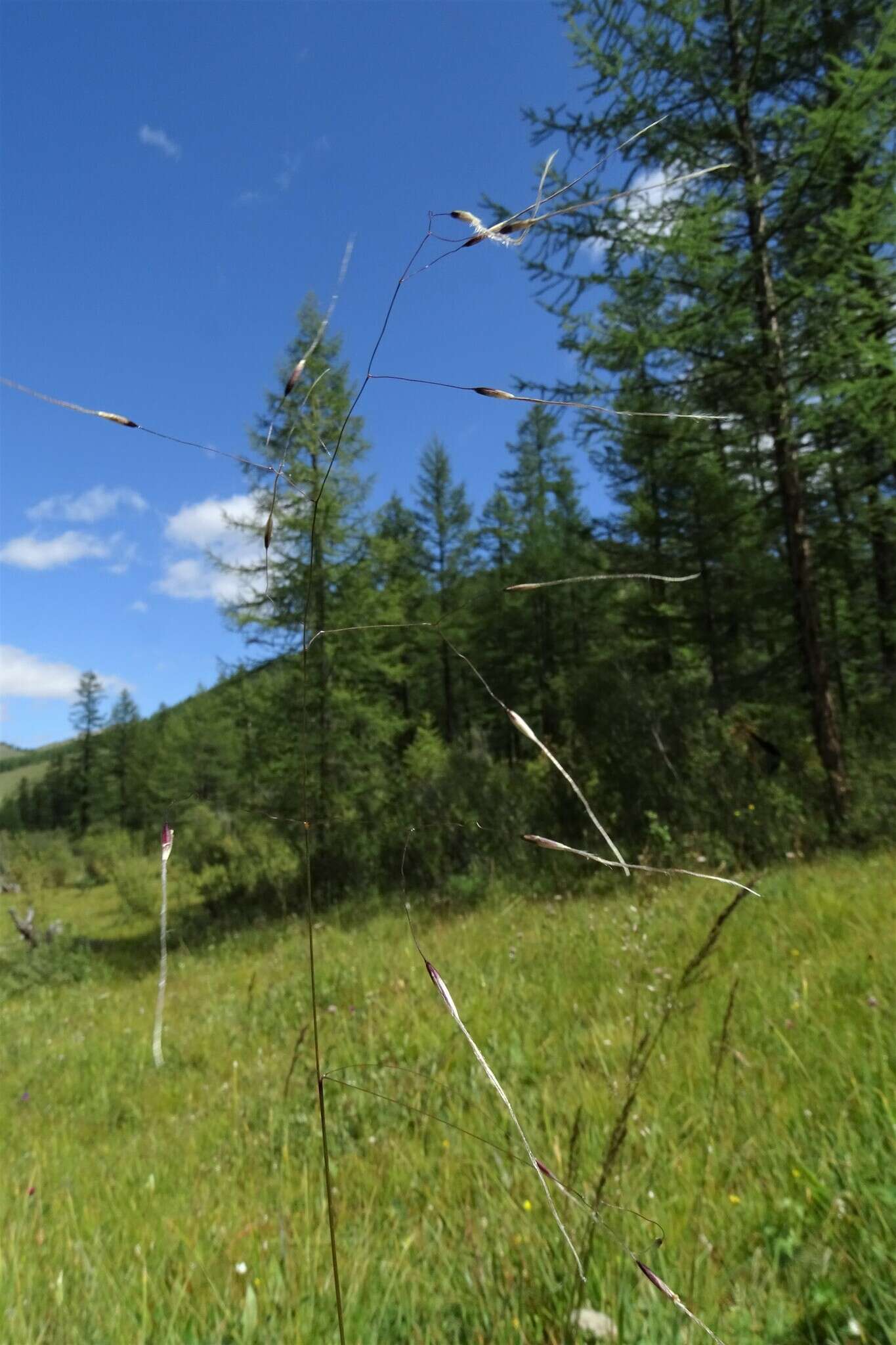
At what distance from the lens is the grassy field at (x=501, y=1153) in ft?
4.82

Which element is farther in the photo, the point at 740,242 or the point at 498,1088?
the point at 740,242

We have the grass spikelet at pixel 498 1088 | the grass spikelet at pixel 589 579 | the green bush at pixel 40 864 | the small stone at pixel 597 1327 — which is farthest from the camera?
the green bush at pixel 40 864

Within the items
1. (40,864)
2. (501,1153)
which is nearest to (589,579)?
(501,1153)

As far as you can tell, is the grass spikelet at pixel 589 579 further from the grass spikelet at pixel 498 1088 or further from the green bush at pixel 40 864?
the green bush at pixel 40 864

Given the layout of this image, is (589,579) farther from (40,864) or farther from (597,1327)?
(40,864)

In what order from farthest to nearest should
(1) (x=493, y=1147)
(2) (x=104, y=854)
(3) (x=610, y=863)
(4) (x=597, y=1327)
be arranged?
(2) (x=104, y=854) < (4) (x=597, y=1327) < (1) (x=493, y=1147) < (3) (x=610, y=863)

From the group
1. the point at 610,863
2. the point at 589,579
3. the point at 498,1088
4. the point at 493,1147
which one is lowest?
the point at 493,1147

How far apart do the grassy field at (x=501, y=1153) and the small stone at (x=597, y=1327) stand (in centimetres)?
6

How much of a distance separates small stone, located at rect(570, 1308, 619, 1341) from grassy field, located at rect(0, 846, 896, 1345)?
0.06 metres

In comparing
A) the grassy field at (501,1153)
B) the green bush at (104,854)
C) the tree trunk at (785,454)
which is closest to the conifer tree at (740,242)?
the tree trunk at (785,454)

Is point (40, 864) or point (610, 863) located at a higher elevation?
point (610, 863)

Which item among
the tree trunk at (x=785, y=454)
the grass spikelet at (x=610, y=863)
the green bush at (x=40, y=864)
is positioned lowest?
the green bush at (x=40, y=864)

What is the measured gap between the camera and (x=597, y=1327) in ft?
4.26

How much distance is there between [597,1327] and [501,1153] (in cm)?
68
